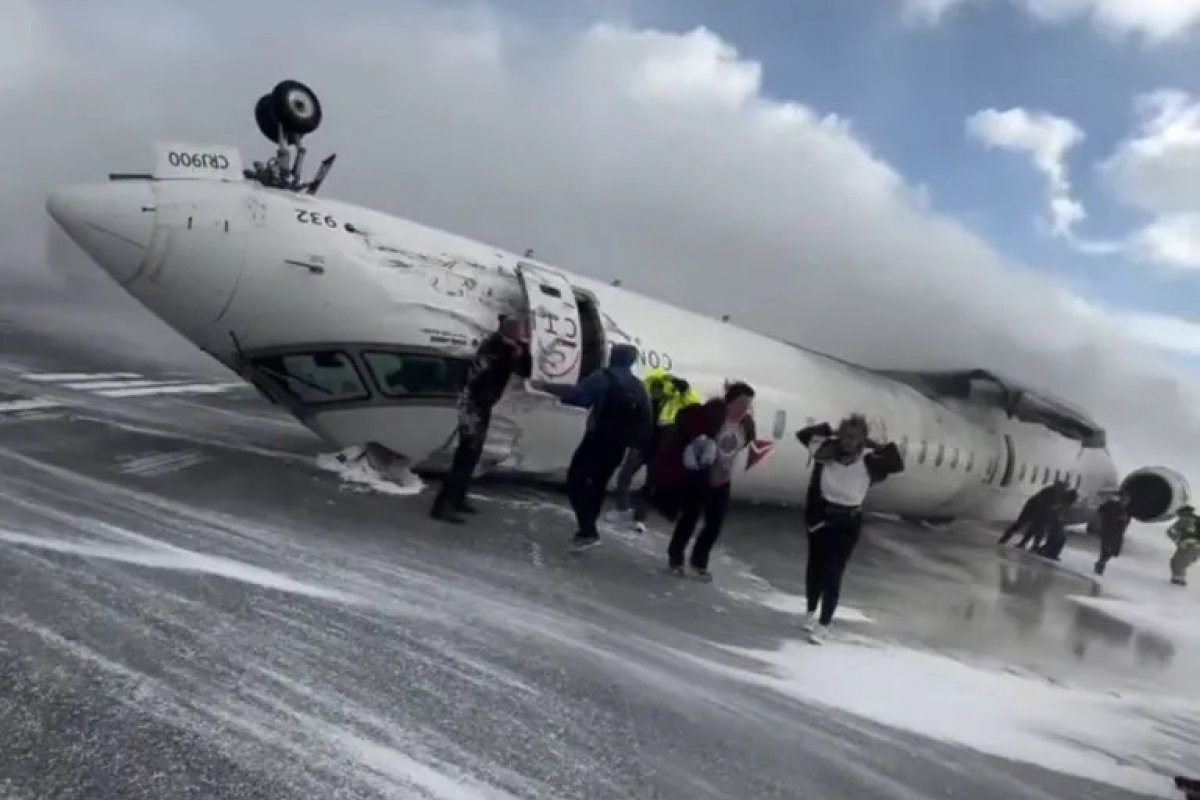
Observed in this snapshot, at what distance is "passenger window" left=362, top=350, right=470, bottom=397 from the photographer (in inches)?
394

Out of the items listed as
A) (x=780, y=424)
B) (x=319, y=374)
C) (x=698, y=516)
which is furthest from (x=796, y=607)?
(x=780, y=424)

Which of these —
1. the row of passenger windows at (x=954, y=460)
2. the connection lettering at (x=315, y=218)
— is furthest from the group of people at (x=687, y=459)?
the row of passenger windows at (x=954, y=460)

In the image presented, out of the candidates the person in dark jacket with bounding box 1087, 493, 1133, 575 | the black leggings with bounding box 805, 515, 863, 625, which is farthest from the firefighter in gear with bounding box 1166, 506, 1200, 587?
the black leggings with bounding box 805, 515, 863, 625

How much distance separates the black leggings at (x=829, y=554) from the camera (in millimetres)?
6988

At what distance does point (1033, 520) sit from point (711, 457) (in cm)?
1228

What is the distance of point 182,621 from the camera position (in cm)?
485

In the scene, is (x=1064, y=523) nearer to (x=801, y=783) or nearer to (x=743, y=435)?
(x=743, y=435)

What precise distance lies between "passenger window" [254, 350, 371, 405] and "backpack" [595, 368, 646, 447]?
2971 mm

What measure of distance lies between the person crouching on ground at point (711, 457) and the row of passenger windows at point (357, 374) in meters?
3.00

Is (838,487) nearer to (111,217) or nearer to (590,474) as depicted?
(590,474)

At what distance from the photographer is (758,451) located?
520 inches

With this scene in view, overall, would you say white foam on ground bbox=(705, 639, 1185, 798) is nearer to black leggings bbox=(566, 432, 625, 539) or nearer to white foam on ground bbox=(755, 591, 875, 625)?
white foam on ground bbox=(755, 591, 875, 625)

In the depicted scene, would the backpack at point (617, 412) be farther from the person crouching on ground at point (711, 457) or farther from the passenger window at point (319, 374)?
the passenger window at point (319, 374)

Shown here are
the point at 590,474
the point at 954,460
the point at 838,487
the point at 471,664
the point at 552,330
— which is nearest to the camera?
the point at 471,664
